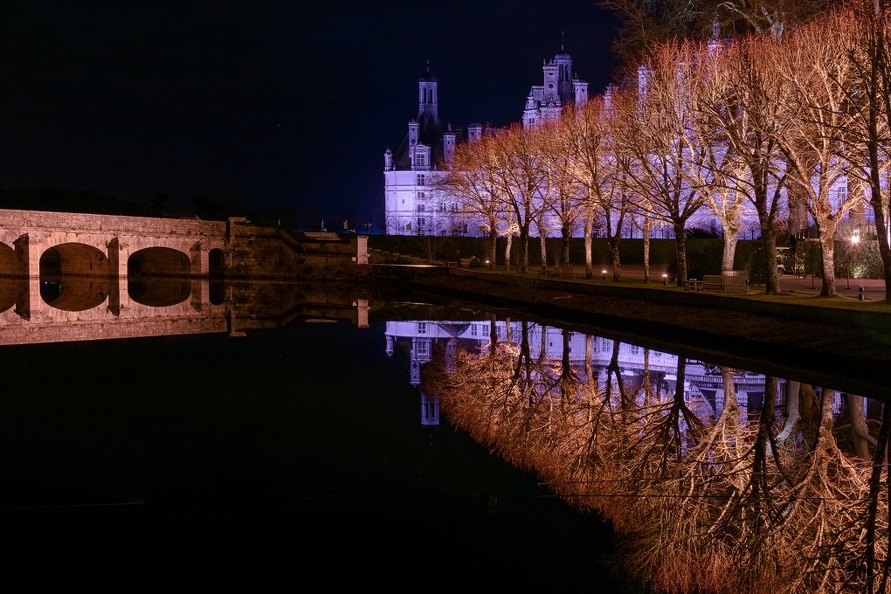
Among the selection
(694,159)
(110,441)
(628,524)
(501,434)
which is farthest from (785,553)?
(694,159)

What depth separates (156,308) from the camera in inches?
1629

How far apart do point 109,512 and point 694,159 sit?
85.2 feet

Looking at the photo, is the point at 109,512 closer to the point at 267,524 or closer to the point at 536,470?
the point at 267,524

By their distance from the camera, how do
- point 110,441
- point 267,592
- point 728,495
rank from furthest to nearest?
point 110,441 < point 728,495 < point 267,592

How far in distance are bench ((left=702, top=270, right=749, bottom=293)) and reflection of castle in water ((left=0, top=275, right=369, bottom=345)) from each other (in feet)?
44.4

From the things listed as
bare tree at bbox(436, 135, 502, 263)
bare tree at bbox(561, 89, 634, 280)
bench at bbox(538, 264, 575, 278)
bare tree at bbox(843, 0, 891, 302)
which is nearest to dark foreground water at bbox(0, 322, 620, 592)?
bare tree at bbox(843, 0, 891, 302)

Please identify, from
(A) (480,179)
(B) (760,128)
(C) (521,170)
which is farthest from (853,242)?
(A) (480,179)

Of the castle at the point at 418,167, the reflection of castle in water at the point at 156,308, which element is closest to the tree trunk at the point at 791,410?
the reflection of castle in water at the point at 156,308

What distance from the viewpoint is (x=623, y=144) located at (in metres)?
35.3

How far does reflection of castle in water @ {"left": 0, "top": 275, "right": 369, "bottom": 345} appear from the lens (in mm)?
32250

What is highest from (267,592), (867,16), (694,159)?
(867,16)

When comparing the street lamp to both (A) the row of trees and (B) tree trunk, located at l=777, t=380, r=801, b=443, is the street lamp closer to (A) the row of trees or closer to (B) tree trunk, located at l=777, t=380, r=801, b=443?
(A) the row of trees

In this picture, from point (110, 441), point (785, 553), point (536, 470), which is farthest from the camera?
point (110, 441)

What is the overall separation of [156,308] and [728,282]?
88.3 feet
